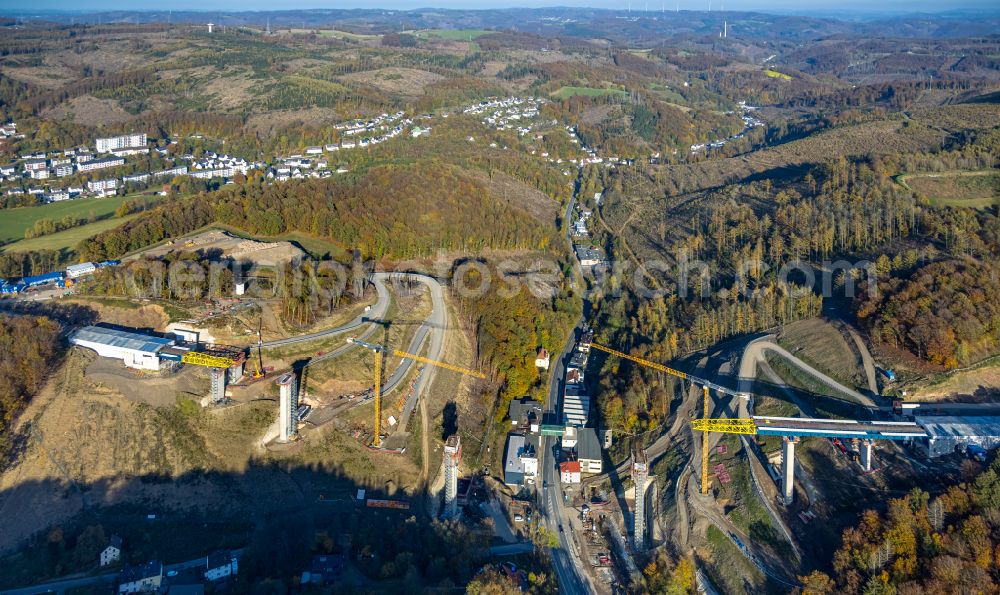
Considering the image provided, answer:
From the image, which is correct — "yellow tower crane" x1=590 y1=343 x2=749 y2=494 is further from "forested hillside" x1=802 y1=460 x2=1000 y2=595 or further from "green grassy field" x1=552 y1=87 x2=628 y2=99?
"green grassy field" x1=552 y1=87 x2=628 y2=99

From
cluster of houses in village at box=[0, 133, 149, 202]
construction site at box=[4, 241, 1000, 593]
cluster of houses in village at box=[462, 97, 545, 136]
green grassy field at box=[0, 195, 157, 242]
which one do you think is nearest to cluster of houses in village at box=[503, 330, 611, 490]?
construction site at box=[4, 241, 1000, 593]

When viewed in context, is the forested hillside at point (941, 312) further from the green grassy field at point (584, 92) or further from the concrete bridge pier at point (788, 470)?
the green grassy field at point (584, 92)

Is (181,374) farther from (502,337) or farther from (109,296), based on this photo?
(502,337)

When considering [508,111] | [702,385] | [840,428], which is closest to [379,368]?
[702,385]

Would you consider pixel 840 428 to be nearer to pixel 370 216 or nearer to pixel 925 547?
pixel 925 547

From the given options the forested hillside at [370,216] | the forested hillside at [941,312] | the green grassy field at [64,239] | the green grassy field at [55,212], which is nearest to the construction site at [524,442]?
the forested hillside at [941,312]

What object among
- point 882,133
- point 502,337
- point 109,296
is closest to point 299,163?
point 109,296
